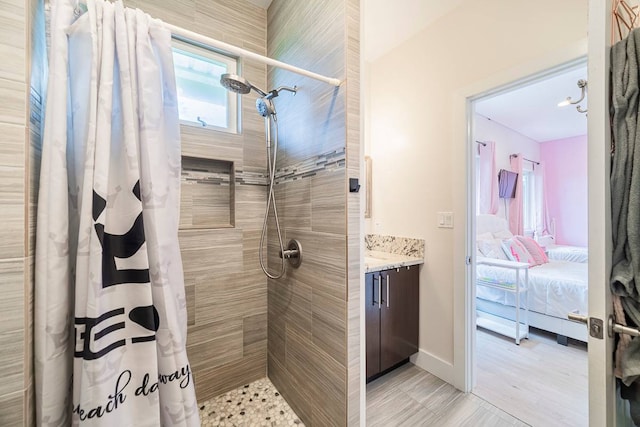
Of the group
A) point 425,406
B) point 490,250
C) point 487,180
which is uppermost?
point 487,180

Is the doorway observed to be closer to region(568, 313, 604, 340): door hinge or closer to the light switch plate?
the light switch plate

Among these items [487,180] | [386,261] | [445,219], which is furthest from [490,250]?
[386,261]

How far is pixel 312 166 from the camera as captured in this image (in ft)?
4.22

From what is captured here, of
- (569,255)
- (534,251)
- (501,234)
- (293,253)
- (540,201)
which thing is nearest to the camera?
(293,253)

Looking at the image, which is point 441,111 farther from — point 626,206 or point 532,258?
point 532,258

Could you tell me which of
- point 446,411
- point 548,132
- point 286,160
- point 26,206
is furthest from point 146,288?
point 548,132

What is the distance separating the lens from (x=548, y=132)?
469 centimetres

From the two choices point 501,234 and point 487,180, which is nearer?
point 501,234

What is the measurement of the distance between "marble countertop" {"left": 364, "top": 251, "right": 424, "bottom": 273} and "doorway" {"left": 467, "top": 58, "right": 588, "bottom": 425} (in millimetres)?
436

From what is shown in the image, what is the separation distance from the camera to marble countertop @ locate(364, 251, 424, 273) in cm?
181

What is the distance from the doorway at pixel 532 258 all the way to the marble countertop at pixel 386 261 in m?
0.44

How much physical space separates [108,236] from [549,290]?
359 centimetres

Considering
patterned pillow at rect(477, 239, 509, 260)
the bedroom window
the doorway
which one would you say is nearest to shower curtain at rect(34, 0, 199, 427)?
the doorway

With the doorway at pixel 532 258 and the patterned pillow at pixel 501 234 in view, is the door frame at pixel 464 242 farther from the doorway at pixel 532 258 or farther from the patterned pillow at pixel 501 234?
the patterned pillow at pixel 501 234
